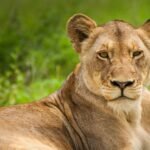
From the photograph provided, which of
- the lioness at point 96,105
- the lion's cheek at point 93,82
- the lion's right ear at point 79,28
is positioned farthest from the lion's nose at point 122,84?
the lion's right ear at point 79,28

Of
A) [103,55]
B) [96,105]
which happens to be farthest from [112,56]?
[96,105]

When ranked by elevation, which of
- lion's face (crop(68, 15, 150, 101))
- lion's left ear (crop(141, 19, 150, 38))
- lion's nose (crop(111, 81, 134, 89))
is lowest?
lion's nose (crop(111, 81, 134, 89))

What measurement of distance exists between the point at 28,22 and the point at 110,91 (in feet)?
A: 32.2

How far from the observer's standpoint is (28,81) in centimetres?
1262

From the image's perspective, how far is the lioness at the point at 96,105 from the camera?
25.0ft

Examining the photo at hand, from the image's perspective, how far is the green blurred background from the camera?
11648 mm

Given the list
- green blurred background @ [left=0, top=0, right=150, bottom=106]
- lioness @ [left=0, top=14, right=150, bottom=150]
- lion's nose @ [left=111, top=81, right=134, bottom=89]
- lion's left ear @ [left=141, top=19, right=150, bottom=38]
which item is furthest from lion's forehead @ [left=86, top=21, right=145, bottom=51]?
green blurred background @ [left=0, top=0, right=150, bottom=106]

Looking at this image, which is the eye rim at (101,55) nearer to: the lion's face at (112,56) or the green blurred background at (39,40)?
the lion's face at (112,56)

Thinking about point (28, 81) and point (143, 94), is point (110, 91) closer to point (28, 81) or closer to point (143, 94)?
point (143, 94)

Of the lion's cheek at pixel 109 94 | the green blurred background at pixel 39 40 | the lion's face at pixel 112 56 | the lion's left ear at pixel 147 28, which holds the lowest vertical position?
the green blurred background at pixel 39 40

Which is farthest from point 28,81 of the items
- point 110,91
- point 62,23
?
point 110,91

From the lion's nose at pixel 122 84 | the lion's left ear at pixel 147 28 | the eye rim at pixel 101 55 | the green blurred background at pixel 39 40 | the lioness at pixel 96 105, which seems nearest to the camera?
the lion's nose at pixel 122 84

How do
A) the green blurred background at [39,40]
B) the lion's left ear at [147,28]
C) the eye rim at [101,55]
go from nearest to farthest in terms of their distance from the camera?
the eye rim at [101,55] < the lion's left ear at [147,28] < the green blurred background at [39,40]

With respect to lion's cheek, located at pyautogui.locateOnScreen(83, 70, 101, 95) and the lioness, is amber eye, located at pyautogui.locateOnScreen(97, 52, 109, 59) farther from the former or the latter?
lion's cheek, located at pyautogui.locateOnScreen(83, 70, 101, 95)
